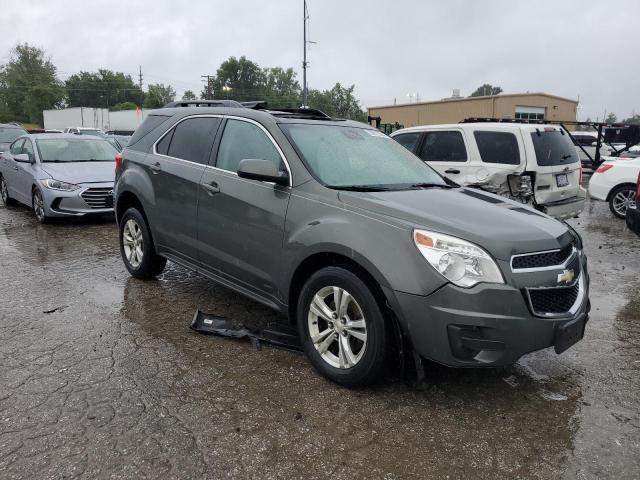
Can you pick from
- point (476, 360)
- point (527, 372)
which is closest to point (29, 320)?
point (476, 360)

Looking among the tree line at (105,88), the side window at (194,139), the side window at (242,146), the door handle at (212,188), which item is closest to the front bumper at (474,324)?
the side window at (242,146)

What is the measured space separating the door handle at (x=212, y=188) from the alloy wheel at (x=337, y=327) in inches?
52.3

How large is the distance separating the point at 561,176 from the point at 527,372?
15.6 feet

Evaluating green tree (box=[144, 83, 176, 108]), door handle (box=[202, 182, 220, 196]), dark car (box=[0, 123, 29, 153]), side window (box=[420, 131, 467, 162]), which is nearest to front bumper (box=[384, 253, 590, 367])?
door handle (box=[202, 182, 220, 196])

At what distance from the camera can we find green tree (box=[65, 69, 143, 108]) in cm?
10800

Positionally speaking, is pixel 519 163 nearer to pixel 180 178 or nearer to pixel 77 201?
pixel 180 178

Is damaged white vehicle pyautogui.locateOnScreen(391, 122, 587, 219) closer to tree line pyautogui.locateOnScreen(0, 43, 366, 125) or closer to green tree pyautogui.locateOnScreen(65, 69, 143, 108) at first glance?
tree line pyautogui.locateOnScreen(0, 43, 366, 125)

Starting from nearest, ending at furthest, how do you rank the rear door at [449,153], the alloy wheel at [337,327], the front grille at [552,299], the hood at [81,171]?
the front grille at [552,299], the alloy wheel at [337,327], the rear door at [449,153], the hood at [81,171]

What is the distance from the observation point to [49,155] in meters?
9.59

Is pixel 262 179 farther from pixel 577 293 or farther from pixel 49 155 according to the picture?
pixel 49 155

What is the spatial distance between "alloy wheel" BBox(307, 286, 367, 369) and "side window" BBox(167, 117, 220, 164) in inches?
70.8

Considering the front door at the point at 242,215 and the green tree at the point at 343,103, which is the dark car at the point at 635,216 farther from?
the green tree at the point at 343,103

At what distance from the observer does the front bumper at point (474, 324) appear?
9.38 feet

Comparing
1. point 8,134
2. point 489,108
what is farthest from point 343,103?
point 8,134
